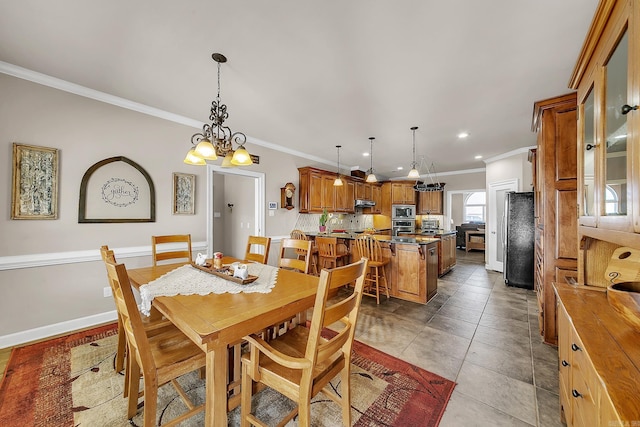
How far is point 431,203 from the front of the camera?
25.3ft

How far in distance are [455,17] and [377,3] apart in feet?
1.88

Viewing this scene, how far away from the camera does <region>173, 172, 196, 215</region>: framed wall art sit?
135 inches

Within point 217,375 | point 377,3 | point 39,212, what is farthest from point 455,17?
point 39,212

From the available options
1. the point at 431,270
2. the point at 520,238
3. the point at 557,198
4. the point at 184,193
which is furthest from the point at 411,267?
the point at 184,193

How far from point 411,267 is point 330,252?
4.30 ft

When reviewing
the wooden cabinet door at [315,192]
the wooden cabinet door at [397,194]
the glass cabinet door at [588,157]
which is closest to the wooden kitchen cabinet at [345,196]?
the wooden cabinet door at [315,192]

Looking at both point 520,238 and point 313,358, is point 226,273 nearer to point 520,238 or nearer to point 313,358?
point 313,358

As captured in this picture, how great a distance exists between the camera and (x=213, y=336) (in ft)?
3.47

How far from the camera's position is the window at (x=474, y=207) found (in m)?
8.59

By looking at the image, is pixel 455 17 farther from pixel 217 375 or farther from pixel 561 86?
pixel 217 375

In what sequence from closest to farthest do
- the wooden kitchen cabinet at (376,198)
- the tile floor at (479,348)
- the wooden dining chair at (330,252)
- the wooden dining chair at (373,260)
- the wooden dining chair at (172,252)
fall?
the tile floor at (479,348)
the wooden dining chair at (172,252)
the wooden dining chair at (373,260)
the wooden dining chair at (330,252)
the wooden kitchen cabinet at (376,198)

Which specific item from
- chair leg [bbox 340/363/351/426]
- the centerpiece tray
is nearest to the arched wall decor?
the centerpiece tray

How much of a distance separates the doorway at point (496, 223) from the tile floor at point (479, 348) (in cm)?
149

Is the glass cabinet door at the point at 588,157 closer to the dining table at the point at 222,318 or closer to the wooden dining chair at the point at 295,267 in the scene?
the dining table at the point at 222,318
